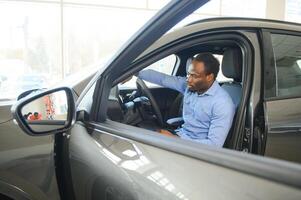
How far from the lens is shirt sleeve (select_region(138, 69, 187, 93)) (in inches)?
106

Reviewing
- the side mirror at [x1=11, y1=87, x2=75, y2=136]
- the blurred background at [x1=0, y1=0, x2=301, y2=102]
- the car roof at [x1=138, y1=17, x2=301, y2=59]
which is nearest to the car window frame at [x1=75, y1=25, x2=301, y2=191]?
the side mirror at [x1=11, y1=87, x2=75, y2=136]

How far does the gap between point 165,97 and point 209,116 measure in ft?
3.43

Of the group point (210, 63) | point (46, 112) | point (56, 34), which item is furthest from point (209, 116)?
point (56, 34)

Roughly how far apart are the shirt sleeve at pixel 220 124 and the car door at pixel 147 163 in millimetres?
665

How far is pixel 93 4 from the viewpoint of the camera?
745 cm

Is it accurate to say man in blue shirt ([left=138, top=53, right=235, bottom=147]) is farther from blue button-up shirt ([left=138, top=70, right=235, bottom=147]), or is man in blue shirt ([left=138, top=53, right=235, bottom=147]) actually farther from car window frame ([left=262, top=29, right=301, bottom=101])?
car window frame ([left=262, top=29, right=301, bottom=101])

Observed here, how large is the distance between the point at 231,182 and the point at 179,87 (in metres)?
1.96

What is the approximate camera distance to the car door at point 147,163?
2.93 ft

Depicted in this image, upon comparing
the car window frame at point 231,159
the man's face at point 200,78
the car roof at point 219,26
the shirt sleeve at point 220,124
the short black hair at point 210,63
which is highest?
the car roof at point 219,26

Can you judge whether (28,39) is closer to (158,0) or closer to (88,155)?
(158,0)

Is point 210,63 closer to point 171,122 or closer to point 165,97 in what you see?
point 171,122

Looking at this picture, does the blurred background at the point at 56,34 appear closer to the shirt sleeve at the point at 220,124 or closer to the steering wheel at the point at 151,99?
the steering wheel at the point at 151,99

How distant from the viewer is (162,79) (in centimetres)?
279

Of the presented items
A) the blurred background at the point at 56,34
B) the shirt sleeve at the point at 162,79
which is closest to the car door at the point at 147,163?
the shirt sleeve at the point at 162,79
